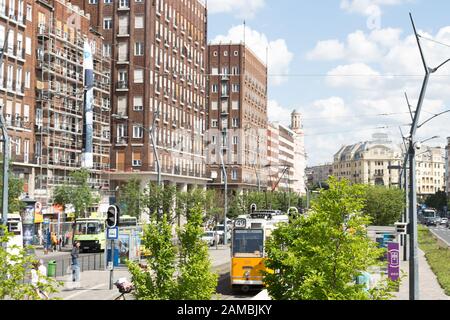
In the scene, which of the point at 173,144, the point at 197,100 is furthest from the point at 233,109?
the point at 173,144

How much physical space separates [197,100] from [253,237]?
71.7 m

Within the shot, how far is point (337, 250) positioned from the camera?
44.6ft

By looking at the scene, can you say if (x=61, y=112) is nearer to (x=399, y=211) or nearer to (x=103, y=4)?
(x=103, y=4)

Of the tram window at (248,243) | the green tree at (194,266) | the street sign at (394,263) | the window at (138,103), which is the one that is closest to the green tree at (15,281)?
the green tree at (194,266)

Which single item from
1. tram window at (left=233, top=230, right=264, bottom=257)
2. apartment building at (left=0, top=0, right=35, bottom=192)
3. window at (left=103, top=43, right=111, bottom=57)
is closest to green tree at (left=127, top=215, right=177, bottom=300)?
tram window at (left=233, top=230, right=264, bottom=257)

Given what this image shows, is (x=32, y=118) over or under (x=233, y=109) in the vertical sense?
under

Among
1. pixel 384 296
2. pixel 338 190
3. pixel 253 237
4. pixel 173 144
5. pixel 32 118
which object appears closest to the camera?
pixel 384 296

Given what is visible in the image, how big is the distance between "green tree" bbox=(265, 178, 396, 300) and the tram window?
47.2 ft

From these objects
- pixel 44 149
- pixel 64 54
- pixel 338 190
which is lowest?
pixel 338 190

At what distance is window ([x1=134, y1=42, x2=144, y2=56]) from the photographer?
82875 mm

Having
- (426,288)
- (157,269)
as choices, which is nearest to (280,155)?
(426,288)

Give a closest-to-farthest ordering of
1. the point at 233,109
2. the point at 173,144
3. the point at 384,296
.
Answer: the point at 384,296 → the point at 173,144 → the point at 233,109

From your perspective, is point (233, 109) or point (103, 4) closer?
point (103, 4)
